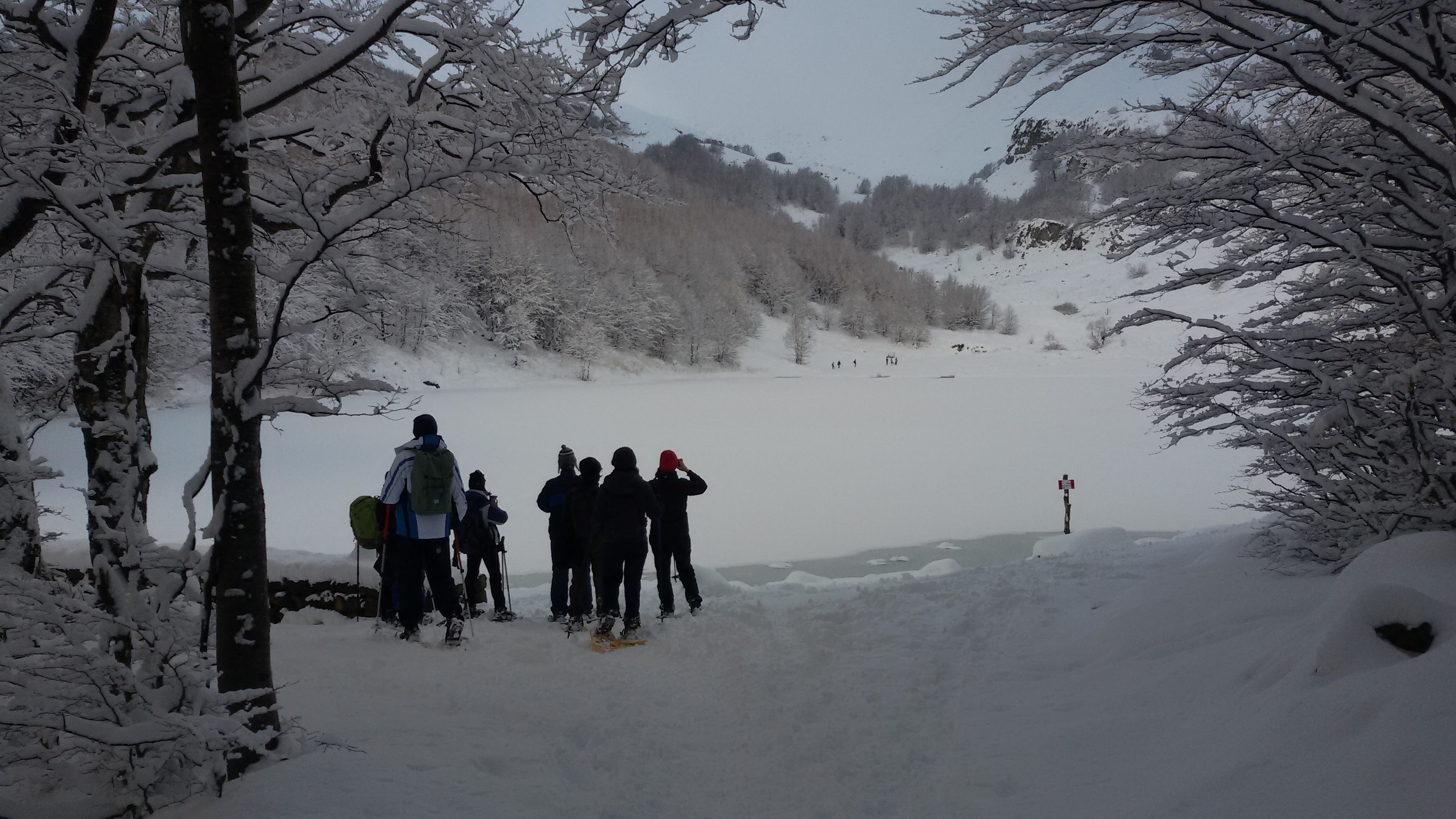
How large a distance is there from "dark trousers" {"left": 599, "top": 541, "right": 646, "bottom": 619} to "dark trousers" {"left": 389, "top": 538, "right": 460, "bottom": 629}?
118 centimetres

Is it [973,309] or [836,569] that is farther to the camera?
Answer: [973,309]

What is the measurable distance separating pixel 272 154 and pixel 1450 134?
8982 mm

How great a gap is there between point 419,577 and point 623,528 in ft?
5.38

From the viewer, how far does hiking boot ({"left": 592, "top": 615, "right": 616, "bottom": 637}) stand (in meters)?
5.90

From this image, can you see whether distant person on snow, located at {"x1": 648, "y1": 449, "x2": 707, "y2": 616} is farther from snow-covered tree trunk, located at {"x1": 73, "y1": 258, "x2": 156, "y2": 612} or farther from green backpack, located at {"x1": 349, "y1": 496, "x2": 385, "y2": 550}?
snow-covered tree trunk, located at {"x1": 73, "y1": 258, "x2": 156, "y2": 612}

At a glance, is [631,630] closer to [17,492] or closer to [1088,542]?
[17,492]

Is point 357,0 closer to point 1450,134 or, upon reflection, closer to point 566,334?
point 1450,134

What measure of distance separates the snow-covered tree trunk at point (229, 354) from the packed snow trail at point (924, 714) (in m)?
→ 0.57


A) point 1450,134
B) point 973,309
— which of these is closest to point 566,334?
point 1450,134

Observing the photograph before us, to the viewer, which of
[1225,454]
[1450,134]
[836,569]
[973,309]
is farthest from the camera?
[973,309]

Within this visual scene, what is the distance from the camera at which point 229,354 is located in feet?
9.27

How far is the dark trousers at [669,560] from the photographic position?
690 cm

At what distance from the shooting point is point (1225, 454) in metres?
21.0

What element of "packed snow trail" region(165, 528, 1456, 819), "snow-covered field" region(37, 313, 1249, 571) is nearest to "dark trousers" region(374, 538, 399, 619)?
"packed snow trail" region(165, 528, 1456, 819)
